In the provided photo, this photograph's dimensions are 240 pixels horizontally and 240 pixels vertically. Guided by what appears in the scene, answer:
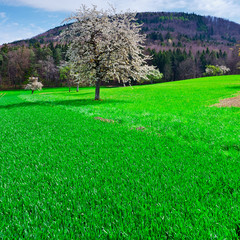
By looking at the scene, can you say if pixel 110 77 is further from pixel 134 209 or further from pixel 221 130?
pixel 134 209

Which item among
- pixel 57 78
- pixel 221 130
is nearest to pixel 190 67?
pixel 57 78

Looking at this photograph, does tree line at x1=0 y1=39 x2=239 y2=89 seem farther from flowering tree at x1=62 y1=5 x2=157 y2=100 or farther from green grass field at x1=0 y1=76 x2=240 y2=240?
green grass field at x1=0 y1=76 x2=240 y2=240

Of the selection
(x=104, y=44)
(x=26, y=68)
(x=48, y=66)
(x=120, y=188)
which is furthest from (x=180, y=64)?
(x=120, y=188)

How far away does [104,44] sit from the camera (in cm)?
1838

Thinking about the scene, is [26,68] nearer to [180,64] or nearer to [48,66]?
[48,66]

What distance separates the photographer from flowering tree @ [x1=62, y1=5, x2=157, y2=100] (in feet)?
61.6

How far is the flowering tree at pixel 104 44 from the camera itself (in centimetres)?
1878

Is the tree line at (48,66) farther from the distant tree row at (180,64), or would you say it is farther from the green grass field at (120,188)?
the green grass field at (120,188)

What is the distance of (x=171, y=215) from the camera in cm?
242

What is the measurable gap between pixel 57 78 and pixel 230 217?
109 meters

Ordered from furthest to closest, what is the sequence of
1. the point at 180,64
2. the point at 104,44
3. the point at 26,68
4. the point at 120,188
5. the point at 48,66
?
the point at 180,64 → the point at 26,68 → the point at 48,66 → the point at 104,44 → the point at 120,188

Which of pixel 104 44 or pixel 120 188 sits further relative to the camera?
pixel 104 44

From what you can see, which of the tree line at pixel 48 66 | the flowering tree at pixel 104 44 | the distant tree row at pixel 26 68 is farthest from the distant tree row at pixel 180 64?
the flowering tree at pixel 104 44

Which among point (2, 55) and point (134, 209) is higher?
point (2, 55)
